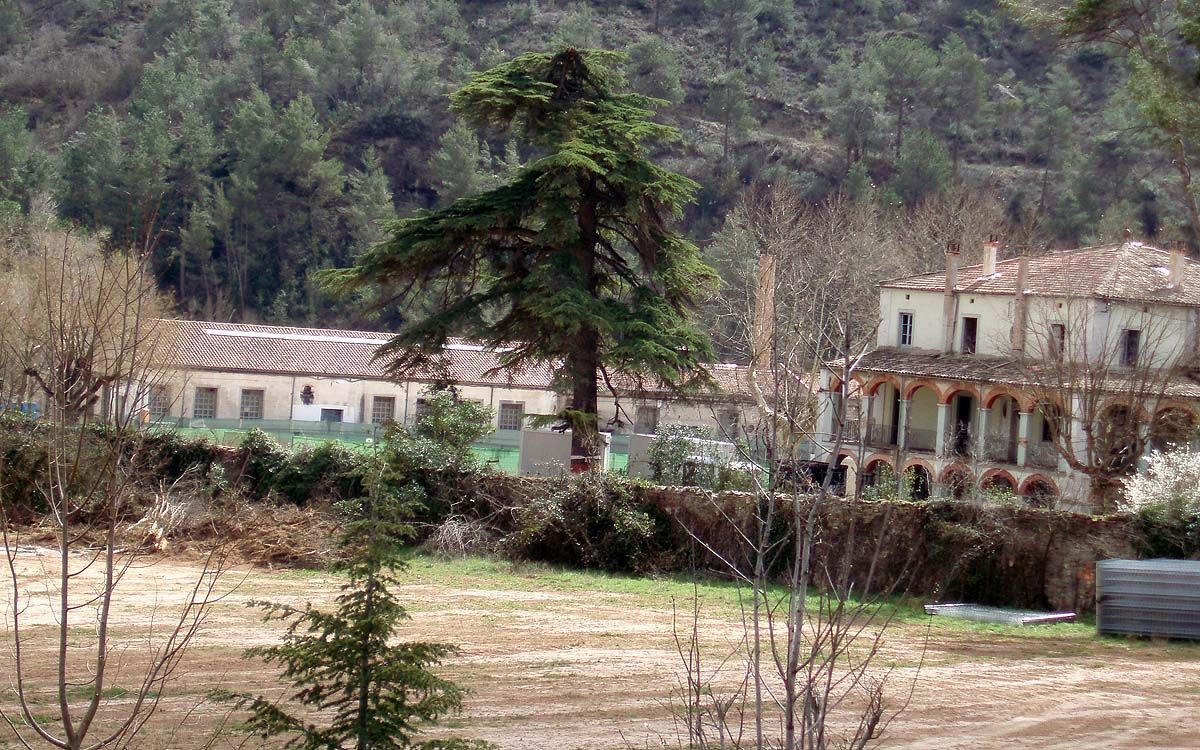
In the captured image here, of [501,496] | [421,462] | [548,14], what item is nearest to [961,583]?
[501,496]

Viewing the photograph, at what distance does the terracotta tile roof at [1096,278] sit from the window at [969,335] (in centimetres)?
118

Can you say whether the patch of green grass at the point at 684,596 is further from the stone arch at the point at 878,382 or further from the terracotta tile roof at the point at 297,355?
the terracotta tile roof at the point at 297,355

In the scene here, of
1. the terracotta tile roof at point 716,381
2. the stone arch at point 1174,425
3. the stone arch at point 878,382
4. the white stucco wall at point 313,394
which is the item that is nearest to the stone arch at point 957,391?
the stone arch at point 878,382

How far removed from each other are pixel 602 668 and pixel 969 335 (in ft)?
103

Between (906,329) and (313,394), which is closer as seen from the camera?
(906,329)

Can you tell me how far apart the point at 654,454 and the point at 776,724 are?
53.7 feet

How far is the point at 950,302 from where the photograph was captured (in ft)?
138

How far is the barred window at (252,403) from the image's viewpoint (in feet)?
189

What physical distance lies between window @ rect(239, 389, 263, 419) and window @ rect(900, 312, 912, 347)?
93.6 feet

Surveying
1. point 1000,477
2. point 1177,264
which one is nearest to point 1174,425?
point 1177,264

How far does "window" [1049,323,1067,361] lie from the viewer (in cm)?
2891

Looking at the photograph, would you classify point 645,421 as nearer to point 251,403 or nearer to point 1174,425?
point 251,403

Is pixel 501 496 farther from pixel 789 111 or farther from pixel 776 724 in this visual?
pixel 789 111

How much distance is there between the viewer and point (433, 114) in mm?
92125
